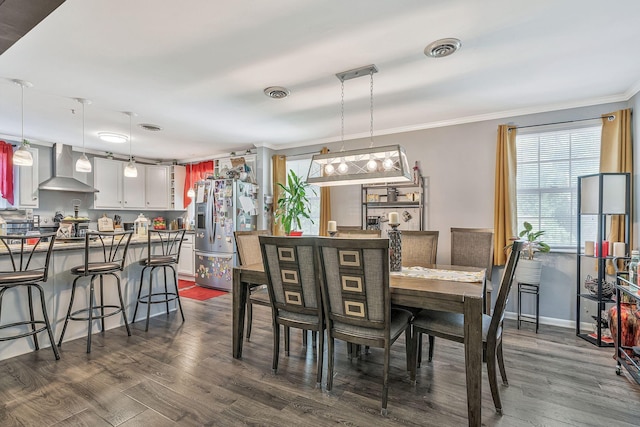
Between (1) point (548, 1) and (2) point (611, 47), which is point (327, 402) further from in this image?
(2) point (611, 47)

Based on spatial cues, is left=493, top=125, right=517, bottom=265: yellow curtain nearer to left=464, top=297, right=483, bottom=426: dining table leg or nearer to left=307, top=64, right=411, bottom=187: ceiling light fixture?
left=307, top=64, right=411, bottom=187: ceiling light fixture

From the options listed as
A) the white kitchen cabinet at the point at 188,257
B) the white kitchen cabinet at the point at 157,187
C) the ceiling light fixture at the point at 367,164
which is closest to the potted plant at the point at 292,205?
the ceiling light fixture at the point at 367,164

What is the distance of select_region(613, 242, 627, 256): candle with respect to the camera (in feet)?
9.48

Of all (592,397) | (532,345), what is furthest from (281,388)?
(532,345)

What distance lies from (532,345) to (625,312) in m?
0.78

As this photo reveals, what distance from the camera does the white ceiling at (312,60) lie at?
1.92 m

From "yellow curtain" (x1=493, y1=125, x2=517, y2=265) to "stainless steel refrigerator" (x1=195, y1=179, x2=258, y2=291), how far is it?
146 inches

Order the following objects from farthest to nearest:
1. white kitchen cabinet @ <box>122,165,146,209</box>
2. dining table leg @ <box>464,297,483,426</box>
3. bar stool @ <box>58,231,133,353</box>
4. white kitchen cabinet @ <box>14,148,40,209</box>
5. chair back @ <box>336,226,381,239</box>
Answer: white kitchen cabinet @ <box>122,165,146,209</box>, white kitchen cabinet @ <box>14,148,40,209</box>, chair back @ <box>336,226,381,239</box>, bar stool @ <box>58,231,133,353</box>, dining table leg @ <box>464,297,483,426</box>

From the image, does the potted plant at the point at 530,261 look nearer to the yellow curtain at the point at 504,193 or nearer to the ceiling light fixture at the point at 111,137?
the yellow curtain at the point at 504,193

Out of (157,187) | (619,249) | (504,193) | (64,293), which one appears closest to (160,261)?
(64,293)

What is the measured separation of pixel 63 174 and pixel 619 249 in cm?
761

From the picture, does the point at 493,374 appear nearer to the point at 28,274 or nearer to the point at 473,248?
Answer: the point at 473,248

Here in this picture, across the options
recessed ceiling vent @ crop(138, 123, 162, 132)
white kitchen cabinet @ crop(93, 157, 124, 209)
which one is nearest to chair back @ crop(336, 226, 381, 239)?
recessed ceiling vent @ crop(138, 123, 162, 132)

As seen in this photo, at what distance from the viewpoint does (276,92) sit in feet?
10.2
